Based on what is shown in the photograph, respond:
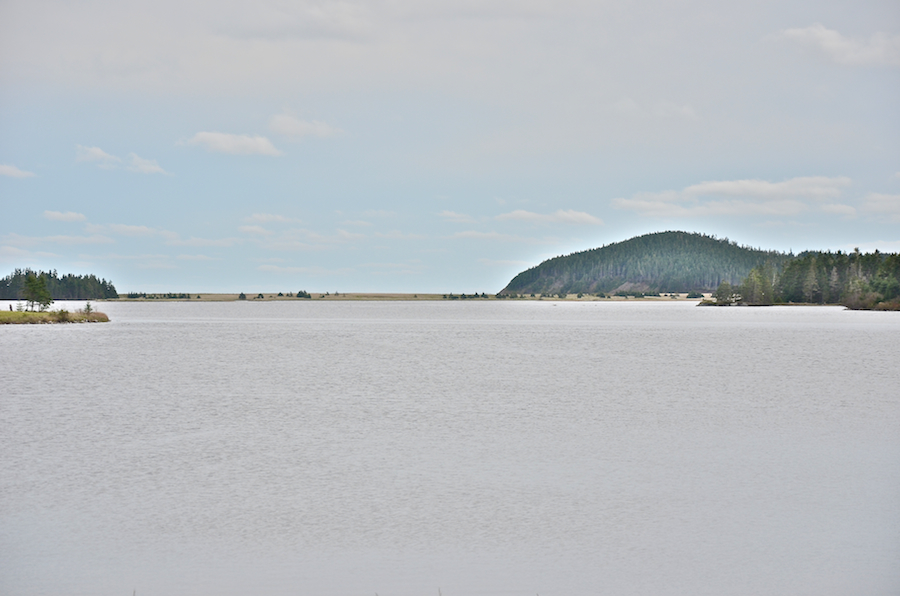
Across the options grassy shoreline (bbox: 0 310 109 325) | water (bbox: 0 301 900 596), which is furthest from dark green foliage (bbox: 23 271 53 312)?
water (bbox: 0 301 900 596)

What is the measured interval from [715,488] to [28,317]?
414ft

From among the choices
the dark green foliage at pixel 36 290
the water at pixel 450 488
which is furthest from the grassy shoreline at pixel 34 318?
the water at pixel 450 488

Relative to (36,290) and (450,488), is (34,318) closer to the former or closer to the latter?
(36,290)

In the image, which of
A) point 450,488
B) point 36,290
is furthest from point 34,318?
point 450,488

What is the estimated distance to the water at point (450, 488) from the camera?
12.5 meters

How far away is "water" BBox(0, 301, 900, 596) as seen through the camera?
1250cm

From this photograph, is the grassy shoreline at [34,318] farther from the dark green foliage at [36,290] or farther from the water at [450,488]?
the water at [450,488]

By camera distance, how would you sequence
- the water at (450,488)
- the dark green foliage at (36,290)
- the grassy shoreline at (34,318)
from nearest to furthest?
the water at (450,488) → the grassy shoreline at (34,318) → the dark green foliage at (36,290)

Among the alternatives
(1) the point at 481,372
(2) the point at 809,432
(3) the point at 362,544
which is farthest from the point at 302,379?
(3) the point at 362,544

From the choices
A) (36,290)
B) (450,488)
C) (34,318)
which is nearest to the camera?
(450,488)

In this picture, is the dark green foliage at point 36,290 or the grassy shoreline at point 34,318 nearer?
the grassy shoreline at point 34,318

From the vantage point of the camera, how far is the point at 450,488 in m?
18.0

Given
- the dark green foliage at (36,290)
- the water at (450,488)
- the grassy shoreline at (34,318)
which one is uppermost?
the dark green foliage at (36,290)

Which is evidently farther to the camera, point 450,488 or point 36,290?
point 36,290
